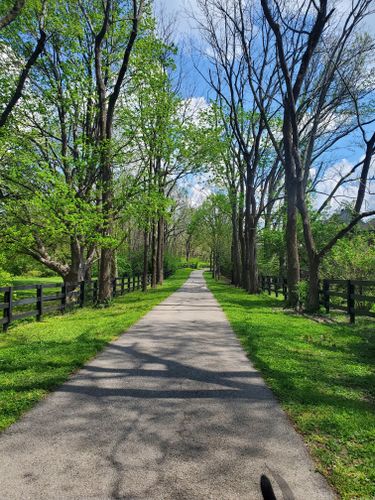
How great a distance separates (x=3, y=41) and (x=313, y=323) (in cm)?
1639

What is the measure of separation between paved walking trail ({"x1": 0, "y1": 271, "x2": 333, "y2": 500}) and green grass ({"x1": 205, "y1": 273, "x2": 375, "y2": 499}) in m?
0.20

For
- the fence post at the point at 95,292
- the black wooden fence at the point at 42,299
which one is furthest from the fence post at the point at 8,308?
the fence post at the point at 95,292

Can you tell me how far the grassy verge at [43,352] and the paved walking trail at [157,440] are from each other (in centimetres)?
27

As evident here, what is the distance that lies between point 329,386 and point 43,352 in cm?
502

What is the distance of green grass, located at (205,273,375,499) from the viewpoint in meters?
3.23

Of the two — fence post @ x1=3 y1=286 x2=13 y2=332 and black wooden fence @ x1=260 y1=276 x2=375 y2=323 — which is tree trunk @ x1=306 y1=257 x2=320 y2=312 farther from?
fence post @ x1=3 y1=286 x2=13 y2=332

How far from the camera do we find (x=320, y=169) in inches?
1103

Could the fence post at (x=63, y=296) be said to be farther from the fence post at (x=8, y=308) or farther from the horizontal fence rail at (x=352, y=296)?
the horizontal fence rail at (x=352, y=296)

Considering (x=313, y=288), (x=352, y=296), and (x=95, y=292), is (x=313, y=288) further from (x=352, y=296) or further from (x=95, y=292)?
(x=95, y=292)

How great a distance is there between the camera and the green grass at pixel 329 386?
3.23 metres

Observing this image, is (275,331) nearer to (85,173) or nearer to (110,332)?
(110,332)

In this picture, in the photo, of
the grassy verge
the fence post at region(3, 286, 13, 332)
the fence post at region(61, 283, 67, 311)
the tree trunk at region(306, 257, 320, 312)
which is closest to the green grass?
the grassy verge


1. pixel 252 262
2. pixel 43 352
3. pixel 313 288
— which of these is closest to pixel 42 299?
pixel 43 352

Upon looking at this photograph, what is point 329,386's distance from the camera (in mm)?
5328
